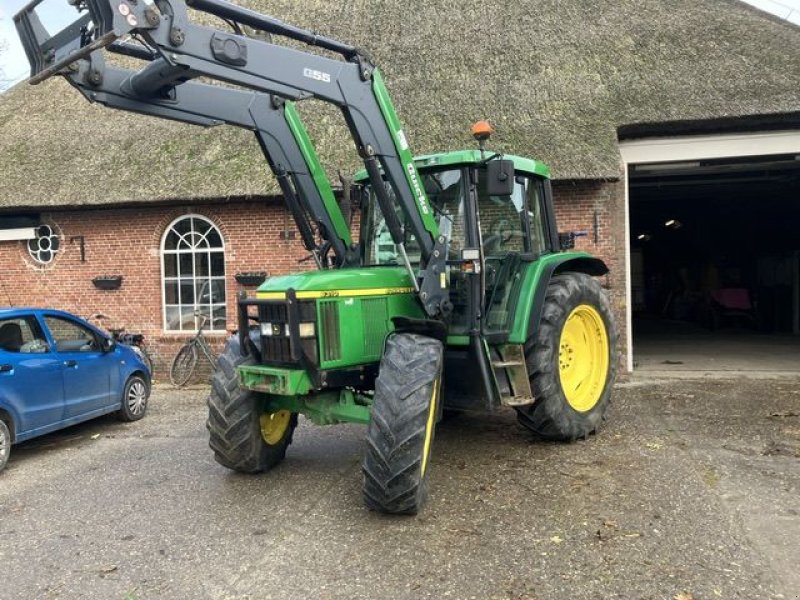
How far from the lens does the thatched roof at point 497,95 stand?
942cm

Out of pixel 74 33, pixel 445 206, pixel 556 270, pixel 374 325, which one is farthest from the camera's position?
pixel 556 270

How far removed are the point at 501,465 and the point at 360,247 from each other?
7.35 ft

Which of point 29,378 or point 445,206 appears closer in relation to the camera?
point 445,206

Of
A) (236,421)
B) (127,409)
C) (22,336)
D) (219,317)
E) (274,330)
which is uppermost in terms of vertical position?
(274,330)

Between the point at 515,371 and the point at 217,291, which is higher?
the point at 217,291

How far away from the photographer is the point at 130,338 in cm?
1020

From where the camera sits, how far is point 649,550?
152 inches

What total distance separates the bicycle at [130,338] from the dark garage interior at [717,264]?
27.0 feet

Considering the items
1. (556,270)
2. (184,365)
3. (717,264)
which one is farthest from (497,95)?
(717,264)

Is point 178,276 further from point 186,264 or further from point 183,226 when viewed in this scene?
point 183,226

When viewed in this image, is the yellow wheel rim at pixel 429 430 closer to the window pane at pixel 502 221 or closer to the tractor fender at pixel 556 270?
the tractor fender at pixel 556 270

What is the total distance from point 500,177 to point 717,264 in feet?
57.6

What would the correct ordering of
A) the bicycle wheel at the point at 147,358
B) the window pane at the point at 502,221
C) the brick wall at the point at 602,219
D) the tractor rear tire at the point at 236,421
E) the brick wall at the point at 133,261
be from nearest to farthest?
the tractor rear tire at the point at 236,421, the window pane at the point at 502,221, the brick wall at the point at 602,219, the brick wall at the point at 133,261, the bicycle wheel at the point at 147,358

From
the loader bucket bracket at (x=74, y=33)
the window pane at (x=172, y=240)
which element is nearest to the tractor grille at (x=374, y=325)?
the loader bucket bracket at (x=74, y=33)
